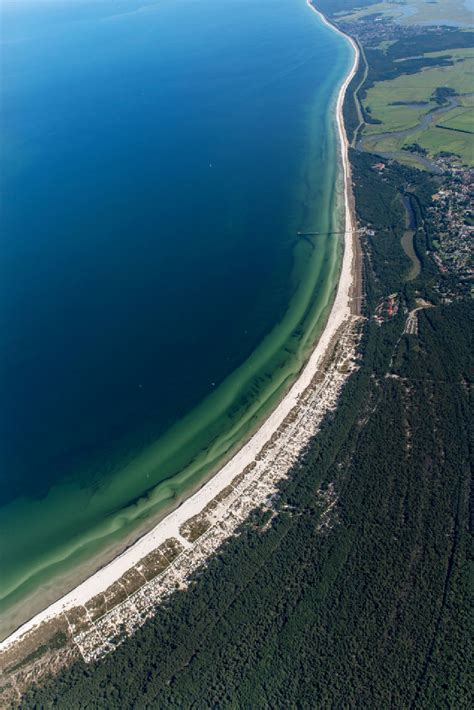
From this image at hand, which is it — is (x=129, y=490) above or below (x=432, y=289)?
below

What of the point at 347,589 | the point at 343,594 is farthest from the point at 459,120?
the point at 343,594

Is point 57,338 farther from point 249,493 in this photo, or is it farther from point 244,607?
point 244,607

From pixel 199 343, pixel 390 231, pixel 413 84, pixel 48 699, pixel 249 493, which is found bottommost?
pixel 48 699

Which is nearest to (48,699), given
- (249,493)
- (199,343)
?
(249,493)

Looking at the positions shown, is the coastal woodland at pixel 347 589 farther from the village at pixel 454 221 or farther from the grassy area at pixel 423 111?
the grassy area at pixel 423 111

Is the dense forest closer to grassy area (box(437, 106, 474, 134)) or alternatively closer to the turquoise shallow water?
the turquoise shallow water

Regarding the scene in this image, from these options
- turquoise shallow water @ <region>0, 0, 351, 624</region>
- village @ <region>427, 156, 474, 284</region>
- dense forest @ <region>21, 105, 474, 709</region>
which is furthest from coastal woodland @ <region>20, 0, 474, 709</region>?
village @ <region>427, 156, 474, 284</region>

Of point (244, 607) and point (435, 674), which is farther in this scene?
point (244, 607)
